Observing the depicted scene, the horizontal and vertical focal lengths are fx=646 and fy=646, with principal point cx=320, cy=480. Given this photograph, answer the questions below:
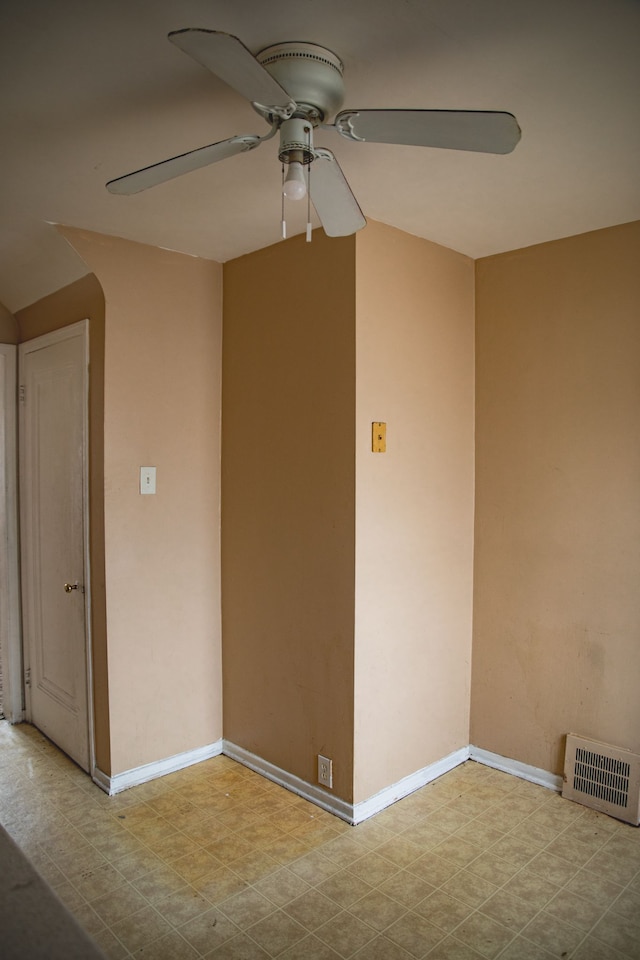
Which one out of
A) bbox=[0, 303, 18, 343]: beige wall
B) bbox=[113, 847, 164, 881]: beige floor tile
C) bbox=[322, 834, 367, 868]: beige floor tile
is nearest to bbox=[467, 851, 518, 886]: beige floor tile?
bbox=[322, 834, 367, 868]: beige floor tile

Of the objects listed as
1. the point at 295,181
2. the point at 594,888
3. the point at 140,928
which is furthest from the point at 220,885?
the point at 295,181

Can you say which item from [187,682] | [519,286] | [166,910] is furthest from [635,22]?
[187,682]

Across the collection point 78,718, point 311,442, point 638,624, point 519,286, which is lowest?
point 78,718

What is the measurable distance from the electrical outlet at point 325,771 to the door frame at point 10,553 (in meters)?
1.82

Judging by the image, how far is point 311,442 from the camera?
8.85 feet

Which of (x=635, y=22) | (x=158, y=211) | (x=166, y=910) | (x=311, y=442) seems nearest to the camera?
(x=635, y=22)

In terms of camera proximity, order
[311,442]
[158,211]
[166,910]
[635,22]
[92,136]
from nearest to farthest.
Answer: [635,22] < [92,136] < [166,910] < [158,211] < [311,442]

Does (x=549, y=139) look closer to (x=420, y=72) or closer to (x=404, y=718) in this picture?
(x=420, y=72)

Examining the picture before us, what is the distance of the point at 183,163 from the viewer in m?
1.54

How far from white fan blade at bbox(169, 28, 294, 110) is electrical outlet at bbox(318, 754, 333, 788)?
2.34m

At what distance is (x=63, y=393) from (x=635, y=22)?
2575mm

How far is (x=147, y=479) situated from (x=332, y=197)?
5.28 feet

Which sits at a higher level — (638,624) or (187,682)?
(638,624)

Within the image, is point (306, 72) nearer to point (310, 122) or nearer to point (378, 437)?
point (310, 122)
